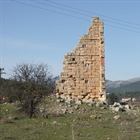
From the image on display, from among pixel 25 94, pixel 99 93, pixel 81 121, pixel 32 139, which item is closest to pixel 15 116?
pixel 25 94

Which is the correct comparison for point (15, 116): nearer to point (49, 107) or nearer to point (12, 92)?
point (12, 92)

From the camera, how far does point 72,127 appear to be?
1717 centimetres

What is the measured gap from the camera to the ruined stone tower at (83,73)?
3195 centimetres

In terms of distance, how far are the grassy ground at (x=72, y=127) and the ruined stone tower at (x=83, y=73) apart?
793cm

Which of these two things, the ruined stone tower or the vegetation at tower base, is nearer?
the vegetation at tower base

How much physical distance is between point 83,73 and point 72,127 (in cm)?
1505

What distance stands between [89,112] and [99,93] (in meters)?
8.03

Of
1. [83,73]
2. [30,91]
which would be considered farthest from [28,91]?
[83,73]

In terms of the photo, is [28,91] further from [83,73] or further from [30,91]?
[83,73]

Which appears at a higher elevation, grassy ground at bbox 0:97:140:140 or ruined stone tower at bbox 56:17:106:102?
ruined stone tower at bbox 56:17:106:102

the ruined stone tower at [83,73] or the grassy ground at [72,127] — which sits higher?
the ruined stone tower at [83,73]

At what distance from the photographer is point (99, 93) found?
1257 inches

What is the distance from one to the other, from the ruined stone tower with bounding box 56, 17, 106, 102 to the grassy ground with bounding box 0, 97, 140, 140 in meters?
7.93

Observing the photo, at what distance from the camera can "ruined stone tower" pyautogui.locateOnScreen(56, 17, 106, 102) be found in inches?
1258
